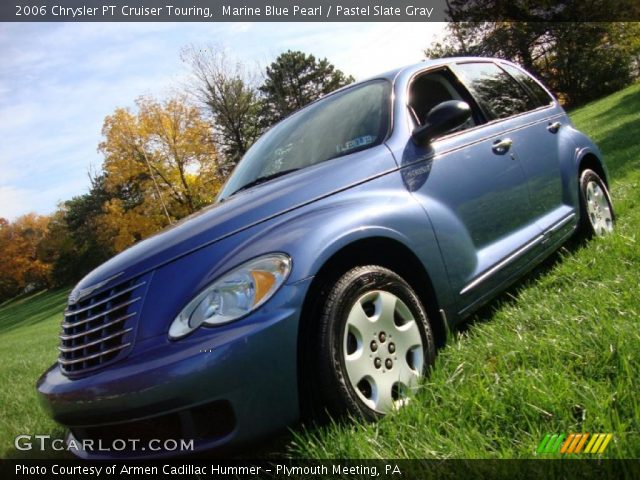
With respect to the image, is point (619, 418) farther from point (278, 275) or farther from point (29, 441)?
point (29, 441)

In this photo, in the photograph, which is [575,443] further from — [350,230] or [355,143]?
[355,143]

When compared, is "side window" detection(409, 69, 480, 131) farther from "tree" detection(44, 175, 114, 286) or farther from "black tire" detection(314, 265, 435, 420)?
"tree" detection(44, 175, 114, 286)

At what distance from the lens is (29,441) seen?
3.27 m

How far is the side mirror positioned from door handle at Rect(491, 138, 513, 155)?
0.64 m


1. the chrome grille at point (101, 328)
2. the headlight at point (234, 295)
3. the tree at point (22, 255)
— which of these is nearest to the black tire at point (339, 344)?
the headlight at point (234, 295)

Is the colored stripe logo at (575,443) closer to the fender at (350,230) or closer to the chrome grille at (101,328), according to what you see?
the fender at (350,230)

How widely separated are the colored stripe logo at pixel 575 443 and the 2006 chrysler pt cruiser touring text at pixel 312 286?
2.15 ft

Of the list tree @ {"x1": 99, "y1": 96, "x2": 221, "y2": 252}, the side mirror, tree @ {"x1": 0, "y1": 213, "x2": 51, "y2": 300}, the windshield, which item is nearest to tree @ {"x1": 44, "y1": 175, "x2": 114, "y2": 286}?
tree @ {"x1": 0, "y1": 213, "x2": 51, "y2": 300}

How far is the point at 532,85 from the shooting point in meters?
4.30

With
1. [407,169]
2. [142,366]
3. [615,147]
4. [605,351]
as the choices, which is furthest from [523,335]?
[615,147]

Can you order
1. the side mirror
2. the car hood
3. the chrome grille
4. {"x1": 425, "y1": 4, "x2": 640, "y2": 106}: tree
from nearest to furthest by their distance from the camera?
the chrome grille < the car hood < the side mirror < {"x1": 425, "y1": 4, "x2": 640, "y2": 106}: tree

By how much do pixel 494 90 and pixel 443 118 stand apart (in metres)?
1.35

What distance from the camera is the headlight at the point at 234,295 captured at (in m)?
1.92

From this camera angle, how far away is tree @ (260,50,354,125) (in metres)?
43.2
